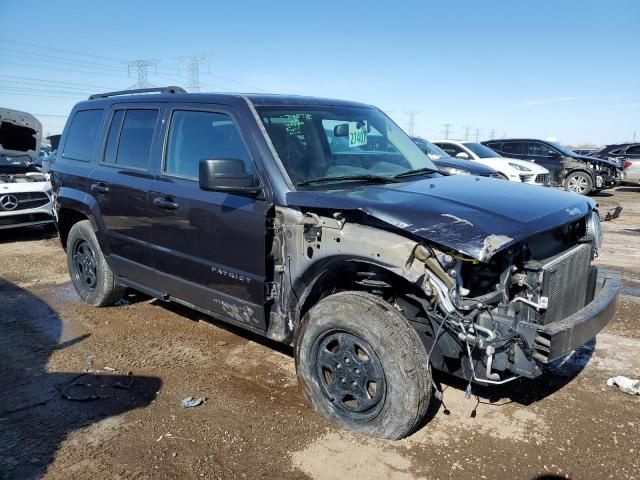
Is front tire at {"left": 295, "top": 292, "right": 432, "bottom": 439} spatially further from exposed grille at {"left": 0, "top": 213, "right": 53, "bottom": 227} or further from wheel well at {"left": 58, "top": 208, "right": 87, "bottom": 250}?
exposed grille at {"left": 0, "top": 213, "right": 53, "bottom": 227}

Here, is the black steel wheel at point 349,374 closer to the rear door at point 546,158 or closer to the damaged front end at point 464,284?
the damaged front end at point 464,284

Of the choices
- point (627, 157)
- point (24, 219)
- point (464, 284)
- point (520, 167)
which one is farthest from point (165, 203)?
point (627, 157)

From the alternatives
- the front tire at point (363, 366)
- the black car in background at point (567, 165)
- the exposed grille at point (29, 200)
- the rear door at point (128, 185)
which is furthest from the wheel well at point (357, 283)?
the black car in background at point (567, 165)

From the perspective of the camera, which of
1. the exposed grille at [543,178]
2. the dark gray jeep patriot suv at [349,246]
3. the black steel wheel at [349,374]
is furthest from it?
the exposed grille at [543,178]

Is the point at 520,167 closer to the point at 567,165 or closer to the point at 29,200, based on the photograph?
the point at 567,165

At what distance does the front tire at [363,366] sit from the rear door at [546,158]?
1476 cm

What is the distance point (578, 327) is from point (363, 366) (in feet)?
3.92

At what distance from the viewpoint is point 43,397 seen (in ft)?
11.9

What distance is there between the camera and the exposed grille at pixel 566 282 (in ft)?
9.16

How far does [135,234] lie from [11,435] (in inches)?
71.0

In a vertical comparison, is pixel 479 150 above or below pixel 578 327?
→ above

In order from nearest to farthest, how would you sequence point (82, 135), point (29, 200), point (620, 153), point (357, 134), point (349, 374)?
1. point (349, 374)
2. point (357, 134)
3. point (82, 135)
4. point (29, 200)
5. point (620, 153)

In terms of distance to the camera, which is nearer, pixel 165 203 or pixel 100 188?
pixel 165 203

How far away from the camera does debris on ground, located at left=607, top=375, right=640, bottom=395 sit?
11.7 feet
